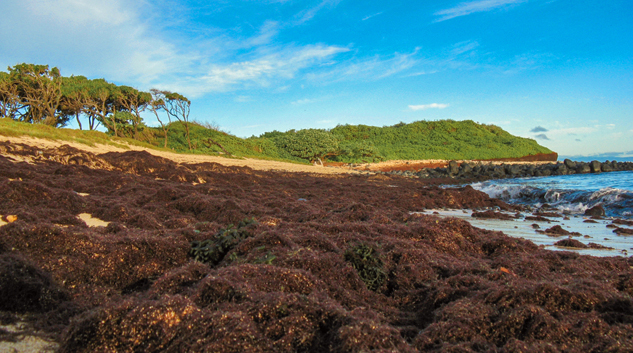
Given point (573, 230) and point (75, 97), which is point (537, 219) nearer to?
point (573, 230)

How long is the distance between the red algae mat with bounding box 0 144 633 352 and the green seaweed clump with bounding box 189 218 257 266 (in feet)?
0.06

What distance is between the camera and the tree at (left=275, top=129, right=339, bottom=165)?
36.8m

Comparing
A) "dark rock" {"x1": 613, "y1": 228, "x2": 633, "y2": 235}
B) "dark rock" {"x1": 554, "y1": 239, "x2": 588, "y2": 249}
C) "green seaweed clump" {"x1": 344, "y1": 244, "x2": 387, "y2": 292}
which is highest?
"green seaweed clump" {"x1": 344, "y1": 244, "x2": 387, "y2": 292}

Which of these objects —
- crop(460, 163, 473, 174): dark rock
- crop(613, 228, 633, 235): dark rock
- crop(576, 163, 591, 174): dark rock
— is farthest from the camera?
crop(460, 163, 473, 174): dark rock

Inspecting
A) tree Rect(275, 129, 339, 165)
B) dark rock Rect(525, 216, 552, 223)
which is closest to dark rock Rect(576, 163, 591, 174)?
tree Rect(275, 129, 339, 165)

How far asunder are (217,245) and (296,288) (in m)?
1.66

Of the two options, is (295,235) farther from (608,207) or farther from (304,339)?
(608,207)

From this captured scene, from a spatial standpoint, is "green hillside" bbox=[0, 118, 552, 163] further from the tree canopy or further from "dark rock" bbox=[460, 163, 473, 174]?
"dark rock" bbox=[460, 163, 473, 174]

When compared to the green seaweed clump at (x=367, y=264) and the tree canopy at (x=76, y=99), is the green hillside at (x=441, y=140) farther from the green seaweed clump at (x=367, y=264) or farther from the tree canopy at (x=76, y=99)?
the green seaweed clump at (x=367, y=264)

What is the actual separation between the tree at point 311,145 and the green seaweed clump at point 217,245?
105ft

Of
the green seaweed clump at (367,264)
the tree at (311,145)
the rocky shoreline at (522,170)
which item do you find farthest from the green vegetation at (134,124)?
the green seaweed clump at (367,264)

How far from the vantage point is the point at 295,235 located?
177 inches

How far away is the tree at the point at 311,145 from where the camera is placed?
36.8 m

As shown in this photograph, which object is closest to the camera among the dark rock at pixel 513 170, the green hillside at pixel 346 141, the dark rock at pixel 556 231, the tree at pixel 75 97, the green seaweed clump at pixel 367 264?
the green seaweed clump at pixel 367 264
